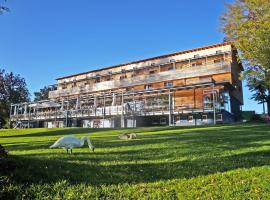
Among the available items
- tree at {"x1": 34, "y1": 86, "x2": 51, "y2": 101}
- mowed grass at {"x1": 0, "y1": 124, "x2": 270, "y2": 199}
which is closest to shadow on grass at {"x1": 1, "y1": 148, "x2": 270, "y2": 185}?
mowed grass at {"x1": 0, "y1": 124, "x2": 270, "y2": 199}

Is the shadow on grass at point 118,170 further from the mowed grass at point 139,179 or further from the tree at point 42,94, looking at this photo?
the tree at point 42,94

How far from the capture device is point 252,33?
67.6 ft

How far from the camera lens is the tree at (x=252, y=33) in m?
19.9

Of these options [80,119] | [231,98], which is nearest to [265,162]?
[231,98]

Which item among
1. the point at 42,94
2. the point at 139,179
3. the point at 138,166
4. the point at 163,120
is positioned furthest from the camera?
the point at 42,94

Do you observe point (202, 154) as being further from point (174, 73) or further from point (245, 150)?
point (174, 73)

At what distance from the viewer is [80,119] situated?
45219 mm

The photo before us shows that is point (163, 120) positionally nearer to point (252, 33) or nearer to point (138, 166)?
point (252, 33)

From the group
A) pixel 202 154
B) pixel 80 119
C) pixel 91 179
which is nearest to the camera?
pixel 91 179

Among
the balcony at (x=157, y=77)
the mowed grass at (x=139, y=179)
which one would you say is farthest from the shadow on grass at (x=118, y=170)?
the balcony at (x=157, y=77)

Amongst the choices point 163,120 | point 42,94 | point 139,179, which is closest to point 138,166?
point 139,179

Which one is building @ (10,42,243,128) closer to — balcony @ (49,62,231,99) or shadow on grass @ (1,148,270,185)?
balcony @ (49,62,231,99)

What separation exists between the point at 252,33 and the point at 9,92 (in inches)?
1884

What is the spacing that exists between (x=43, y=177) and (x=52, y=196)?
30.3 inches
